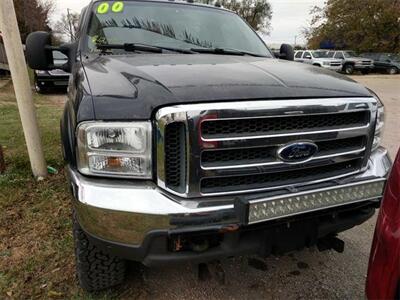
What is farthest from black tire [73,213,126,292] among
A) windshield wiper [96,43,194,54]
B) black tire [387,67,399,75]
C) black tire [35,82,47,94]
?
black tire [387,67,399,75]

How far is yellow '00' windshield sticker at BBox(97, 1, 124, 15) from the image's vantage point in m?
3.47

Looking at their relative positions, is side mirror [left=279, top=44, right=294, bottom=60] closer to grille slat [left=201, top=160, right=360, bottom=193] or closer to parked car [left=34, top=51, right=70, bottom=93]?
grille slat [left=201, top=160, right=360, bottom=193]

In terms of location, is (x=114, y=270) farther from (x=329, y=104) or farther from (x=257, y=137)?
(x=329, y=104)

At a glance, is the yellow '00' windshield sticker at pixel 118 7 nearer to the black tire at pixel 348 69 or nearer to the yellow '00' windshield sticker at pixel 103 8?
the yellow '00' windshield sticker at pixel 103 8

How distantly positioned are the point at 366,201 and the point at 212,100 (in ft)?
3.70

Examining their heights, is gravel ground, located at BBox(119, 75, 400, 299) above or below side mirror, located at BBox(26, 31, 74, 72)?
below

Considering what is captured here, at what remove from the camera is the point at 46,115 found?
332 inches

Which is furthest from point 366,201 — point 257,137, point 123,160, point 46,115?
point 46,115

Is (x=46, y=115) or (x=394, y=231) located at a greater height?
(x=394, y=231)

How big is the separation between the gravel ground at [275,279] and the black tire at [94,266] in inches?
8.0

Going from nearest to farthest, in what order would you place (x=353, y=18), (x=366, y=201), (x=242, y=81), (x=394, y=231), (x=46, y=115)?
(x=394, y=231) < (x=242, y=81) < (x=366, y=201) < (x=46, y=115) < (x=353, y=18)

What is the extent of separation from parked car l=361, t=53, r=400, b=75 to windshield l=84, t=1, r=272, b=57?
2992 cm

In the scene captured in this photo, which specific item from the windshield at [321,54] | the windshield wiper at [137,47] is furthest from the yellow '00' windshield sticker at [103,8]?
A: the windshield at [321,54]

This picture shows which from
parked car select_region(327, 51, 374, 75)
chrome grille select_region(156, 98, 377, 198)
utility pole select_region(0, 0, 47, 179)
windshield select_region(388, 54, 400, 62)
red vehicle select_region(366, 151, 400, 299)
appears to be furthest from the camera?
windshield select_region(388, 54, 400, 62)
